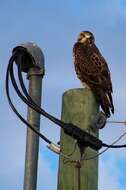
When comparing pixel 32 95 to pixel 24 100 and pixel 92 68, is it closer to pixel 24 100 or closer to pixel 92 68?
pixel 24 100

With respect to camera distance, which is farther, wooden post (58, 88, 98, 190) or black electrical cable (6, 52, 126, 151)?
black electrical cable (6, 52, 126, 151)

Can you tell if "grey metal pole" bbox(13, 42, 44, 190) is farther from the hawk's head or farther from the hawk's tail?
the hawk's head

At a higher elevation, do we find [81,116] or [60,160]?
[81,116]

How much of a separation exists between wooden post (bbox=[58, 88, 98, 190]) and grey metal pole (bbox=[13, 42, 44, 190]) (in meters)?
0.19

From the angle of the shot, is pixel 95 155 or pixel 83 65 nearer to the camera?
pixel 95 155

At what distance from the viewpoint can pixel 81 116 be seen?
444 centimetres

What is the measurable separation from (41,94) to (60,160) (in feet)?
1.69

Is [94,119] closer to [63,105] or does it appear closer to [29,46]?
[63,105]

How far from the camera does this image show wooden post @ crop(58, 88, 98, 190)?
430 cm

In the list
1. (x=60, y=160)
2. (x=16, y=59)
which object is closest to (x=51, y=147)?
(x=60, y=160)

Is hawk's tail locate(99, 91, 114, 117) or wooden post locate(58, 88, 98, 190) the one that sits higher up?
hawk's tail locate(99, 91, 114, 117)

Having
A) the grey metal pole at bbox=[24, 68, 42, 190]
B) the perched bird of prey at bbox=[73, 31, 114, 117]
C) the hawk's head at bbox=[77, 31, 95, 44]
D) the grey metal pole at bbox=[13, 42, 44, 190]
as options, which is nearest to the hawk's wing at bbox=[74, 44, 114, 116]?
the perched bird of prey at bbox=[73, 31, 114, 117]

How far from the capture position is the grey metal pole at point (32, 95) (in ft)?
14.5

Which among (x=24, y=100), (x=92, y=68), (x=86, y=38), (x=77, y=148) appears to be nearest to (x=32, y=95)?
(x=24, y=100)
